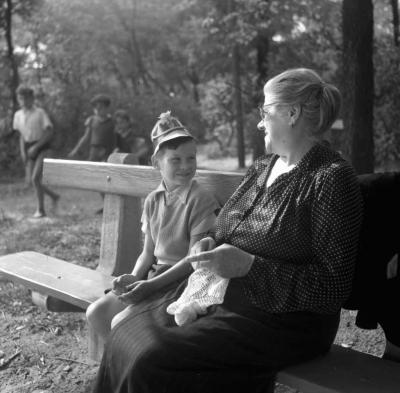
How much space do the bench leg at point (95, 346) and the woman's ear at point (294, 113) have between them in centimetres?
166

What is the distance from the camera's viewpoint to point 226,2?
45.4ft

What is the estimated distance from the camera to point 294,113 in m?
2.32

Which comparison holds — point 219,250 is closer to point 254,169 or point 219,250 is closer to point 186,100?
point 254,169

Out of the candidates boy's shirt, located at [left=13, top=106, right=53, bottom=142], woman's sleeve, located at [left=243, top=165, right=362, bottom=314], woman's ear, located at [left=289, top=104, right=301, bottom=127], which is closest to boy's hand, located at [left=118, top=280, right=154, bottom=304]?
woman's sleeve, located at [left=243, top=165, right=362, bottom=314]

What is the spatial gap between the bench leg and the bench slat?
0.79 m

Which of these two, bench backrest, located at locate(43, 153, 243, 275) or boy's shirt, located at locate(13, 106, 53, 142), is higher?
boy's shirt, located at locate(13, 106, 53, 142)

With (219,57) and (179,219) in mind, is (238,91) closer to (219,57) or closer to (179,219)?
(219,57)

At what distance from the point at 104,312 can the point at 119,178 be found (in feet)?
3.04

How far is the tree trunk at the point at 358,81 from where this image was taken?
17.8ft

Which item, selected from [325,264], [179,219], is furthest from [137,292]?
[325,264]

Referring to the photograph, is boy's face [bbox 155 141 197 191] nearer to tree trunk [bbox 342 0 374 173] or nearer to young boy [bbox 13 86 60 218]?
tree trunk [bbox 342 0 374 173]

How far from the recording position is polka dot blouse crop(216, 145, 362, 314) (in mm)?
2131

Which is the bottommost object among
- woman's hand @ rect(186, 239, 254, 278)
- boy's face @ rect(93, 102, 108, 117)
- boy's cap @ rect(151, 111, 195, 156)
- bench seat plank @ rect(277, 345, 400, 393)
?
bench seat plank @ rect(277, 345, 400, 393)

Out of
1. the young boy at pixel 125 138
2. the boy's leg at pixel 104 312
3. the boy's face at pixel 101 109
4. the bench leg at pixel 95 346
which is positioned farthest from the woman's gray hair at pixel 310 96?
the boy's face at pixel 101 109
